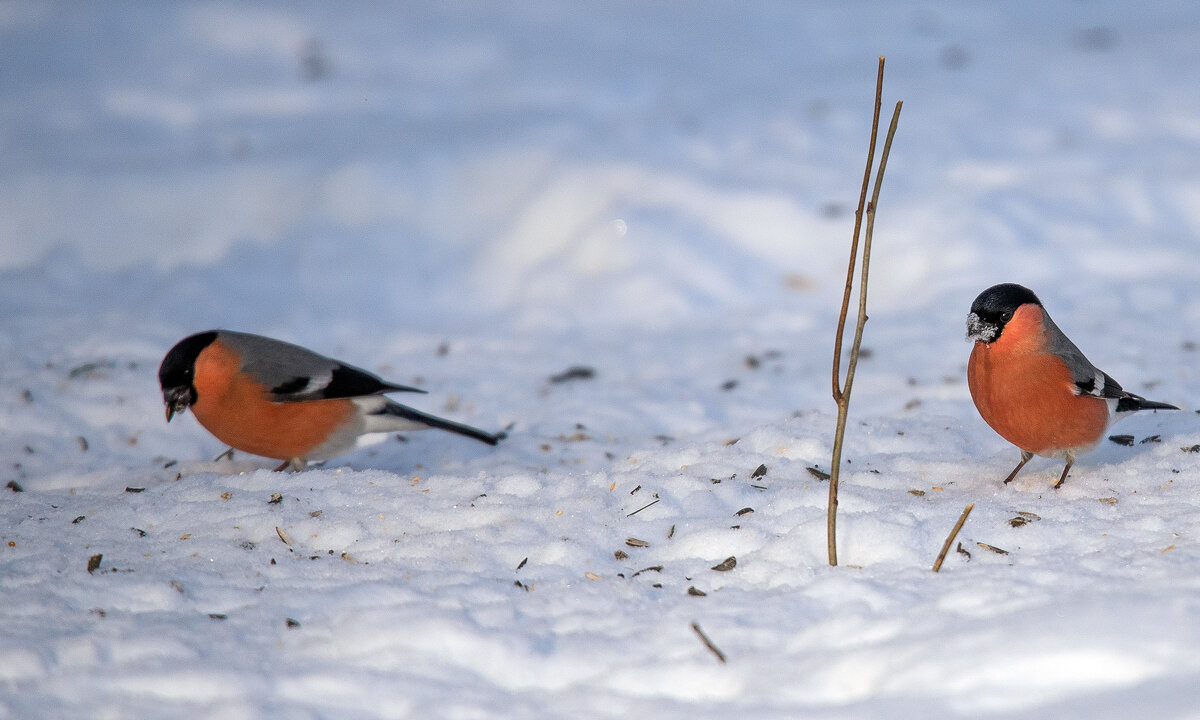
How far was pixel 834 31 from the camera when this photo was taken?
10.3m

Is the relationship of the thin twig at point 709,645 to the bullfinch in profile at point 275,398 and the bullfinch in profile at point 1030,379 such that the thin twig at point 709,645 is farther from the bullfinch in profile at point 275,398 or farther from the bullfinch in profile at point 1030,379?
the bullfinch in profile at point 275,398

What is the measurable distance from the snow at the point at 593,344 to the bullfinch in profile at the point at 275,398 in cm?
24

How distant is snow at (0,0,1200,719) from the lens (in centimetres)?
271

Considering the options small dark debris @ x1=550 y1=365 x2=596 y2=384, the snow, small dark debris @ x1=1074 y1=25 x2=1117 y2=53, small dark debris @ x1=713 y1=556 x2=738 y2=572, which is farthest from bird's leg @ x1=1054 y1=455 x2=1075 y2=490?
small dark debris @ x1=1074 y1=25 x2=1117 y2=53

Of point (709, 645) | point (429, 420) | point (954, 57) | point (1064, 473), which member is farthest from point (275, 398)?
point (954, 57)

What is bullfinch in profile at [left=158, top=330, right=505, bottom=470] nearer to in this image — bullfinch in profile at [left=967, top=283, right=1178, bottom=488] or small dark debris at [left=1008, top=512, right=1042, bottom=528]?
bullfinch in profile at [left=967, top=283, right=1178, bottom=488]

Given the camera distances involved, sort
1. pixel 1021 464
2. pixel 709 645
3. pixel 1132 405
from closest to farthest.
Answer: pixel 709 645, pixel 1132 405, pixel 1021 464

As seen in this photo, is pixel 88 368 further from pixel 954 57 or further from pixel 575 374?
pixel 954 57

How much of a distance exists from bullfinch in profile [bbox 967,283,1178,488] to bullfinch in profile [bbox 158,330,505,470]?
7.57 ft

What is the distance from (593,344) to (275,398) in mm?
2339

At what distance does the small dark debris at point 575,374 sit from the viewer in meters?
5.89

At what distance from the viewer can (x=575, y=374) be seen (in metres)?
5.97

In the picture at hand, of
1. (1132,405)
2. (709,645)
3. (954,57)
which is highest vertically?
(954,57)

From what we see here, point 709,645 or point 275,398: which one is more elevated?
point 709,645
